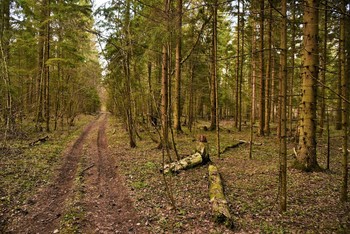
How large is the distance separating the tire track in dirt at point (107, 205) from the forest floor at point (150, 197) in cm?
2

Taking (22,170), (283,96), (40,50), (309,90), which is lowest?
(22,170)

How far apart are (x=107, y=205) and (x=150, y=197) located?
1208 mm

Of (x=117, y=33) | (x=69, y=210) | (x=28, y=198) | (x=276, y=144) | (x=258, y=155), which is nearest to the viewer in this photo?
(x=69, y=210)

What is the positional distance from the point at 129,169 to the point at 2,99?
11.0 meters

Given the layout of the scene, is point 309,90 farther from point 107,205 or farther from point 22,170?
point 22,170

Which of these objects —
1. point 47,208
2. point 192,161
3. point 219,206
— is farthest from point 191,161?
point 47,208

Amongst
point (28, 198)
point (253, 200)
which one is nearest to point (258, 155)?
point (253, 200)

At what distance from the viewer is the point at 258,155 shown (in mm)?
11367

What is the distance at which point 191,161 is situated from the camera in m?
9.27

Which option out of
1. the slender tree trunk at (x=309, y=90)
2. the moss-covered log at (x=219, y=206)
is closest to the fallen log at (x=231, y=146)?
the slender tree trunk at (x=309, y=90)

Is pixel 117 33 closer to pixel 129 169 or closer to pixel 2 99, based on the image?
pixel 129 169

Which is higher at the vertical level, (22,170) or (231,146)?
(231,146)

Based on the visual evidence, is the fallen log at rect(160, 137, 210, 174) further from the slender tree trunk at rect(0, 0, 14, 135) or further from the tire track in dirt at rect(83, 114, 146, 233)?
the slender tree trunk at rect(0, 0, 14, 135)

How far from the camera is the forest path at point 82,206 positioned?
17.6 ft
